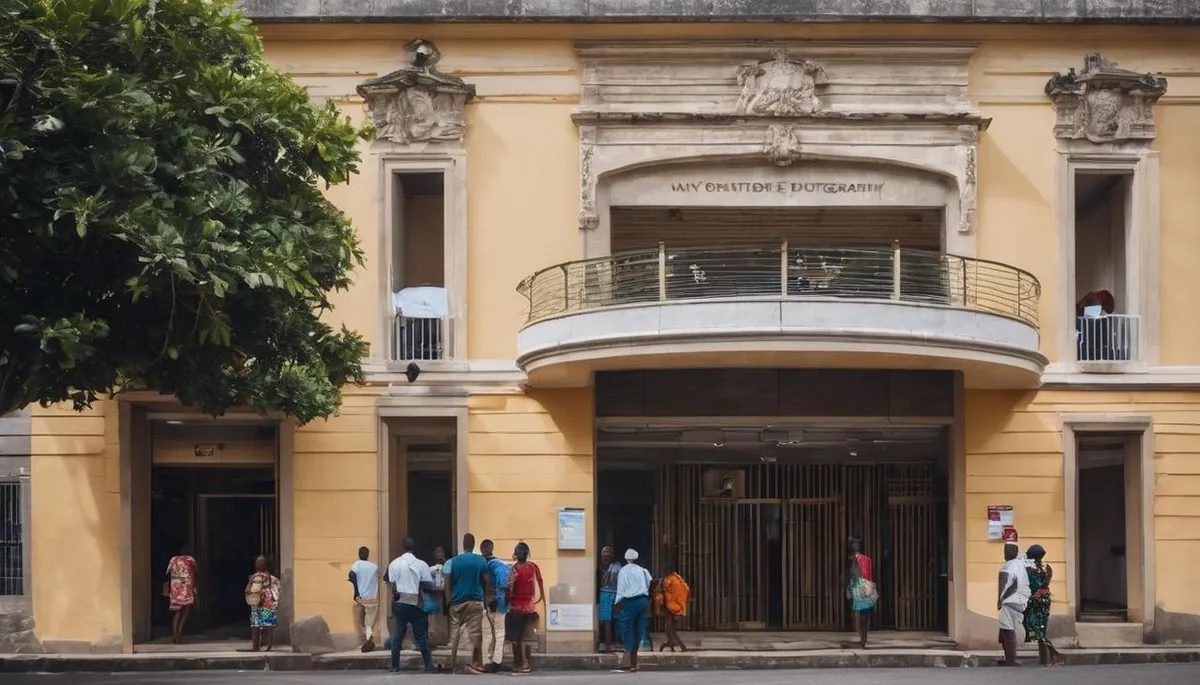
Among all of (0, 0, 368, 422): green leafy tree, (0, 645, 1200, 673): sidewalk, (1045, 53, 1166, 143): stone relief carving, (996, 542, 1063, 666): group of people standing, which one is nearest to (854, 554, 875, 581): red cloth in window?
(0, 645, 1200, 673): sidewalk

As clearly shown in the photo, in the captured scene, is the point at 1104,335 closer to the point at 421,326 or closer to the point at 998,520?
the point at 998,520

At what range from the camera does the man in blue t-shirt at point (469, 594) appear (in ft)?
62.5

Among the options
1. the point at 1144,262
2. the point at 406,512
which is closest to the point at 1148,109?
the point at 1144,262

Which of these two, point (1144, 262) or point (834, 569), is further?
point (834, 569)

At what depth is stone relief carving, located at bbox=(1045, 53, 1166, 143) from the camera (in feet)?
72.7

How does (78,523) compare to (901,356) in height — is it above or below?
below

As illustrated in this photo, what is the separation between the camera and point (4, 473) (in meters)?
22.2

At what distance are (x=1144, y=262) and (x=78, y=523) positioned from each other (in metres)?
14.6

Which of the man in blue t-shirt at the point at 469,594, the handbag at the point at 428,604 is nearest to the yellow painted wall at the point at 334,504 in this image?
the handbag at the point at 428,604

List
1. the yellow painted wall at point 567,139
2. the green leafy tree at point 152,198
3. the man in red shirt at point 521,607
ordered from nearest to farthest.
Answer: the green leafy tree at point 152,198 → the man in red shirt at point 521,607 → the yellow painted wall at point 567,139

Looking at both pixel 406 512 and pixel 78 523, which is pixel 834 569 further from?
pixel 78 523

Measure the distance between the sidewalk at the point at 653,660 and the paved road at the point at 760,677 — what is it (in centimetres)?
68

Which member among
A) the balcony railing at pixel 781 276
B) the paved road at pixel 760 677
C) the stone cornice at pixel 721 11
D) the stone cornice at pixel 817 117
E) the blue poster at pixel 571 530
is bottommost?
the paved road at pixel 760 677

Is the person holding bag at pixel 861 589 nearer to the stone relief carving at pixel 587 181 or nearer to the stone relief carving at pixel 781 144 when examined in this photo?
the stone relief carving at pixel 781 144
